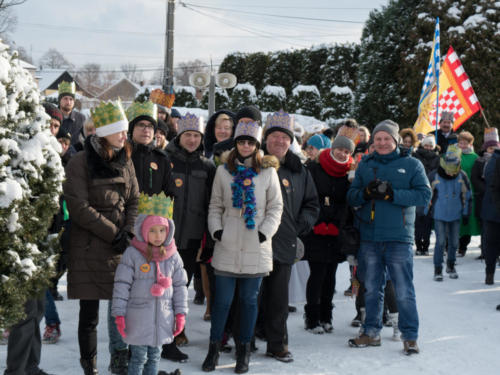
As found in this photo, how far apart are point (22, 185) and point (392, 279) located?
11.7ft

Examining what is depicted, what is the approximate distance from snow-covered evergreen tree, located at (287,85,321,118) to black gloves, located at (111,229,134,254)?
21.8m

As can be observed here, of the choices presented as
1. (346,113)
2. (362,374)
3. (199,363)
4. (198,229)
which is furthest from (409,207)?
(346,113)

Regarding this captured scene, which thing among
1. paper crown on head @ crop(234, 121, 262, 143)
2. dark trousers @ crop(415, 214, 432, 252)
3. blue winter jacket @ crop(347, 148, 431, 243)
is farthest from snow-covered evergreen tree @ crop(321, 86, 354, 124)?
paper crown on head @ crop(234, 121, 262, 143)

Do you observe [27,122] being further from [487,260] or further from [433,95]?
[433,95]

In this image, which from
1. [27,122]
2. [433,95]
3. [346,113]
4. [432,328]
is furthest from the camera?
[346,113]

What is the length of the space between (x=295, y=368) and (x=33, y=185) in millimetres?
2796

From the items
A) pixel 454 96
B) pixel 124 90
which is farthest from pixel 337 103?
pixel 124 90

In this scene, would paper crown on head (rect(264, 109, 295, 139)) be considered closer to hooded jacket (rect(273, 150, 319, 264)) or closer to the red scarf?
hooded jacket (rect(273, 150, 319, 264))

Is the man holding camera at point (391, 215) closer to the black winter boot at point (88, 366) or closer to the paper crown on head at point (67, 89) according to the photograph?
the black winter boot at point (88, 366)

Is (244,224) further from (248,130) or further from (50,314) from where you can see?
(50,314)

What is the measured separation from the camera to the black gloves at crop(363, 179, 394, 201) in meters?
4.99

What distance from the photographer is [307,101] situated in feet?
83.0

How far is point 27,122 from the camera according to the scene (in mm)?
2986

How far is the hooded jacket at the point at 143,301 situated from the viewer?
3.67m
